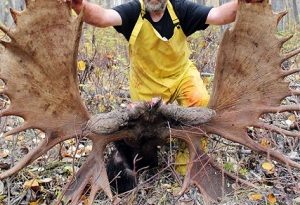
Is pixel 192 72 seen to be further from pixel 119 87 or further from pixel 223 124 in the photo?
pixel 119 87

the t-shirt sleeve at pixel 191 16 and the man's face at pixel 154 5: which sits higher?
the man's face at pixel 154 5

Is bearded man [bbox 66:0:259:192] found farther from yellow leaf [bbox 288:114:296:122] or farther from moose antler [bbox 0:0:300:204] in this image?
yellow leaf [bbox 288:114:296:122]

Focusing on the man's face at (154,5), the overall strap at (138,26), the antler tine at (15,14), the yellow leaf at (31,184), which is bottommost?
the yellow leaf at (31,184)

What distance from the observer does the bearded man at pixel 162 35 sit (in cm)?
471

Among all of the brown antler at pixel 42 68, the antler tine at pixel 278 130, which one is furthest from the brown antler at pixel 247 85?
the brown antler at pixel 42 68

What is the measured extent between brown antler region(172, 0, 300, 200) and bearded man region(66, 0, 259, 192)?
66 centimetres

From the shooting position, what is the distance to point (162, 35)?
4.80 metres

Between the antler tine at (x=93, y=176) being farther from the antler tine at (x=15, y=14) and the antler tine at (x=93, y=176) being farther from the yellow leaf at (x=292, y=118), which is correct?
the yellow leaf at (x=292, y=118)

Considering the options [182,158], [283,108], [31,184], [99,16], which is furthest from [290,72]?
[31,184]

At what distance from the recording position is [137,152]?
163 inches

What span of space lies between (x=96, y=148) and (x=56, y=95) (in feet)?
1.57

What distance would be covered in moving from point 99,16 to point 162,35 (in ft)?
1.89

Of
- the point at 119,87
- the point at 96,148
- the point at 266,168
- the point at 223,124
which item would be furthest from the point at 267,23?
the point at 119,87

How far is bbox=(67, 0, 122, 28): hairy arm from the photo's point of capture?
4.46 meters
